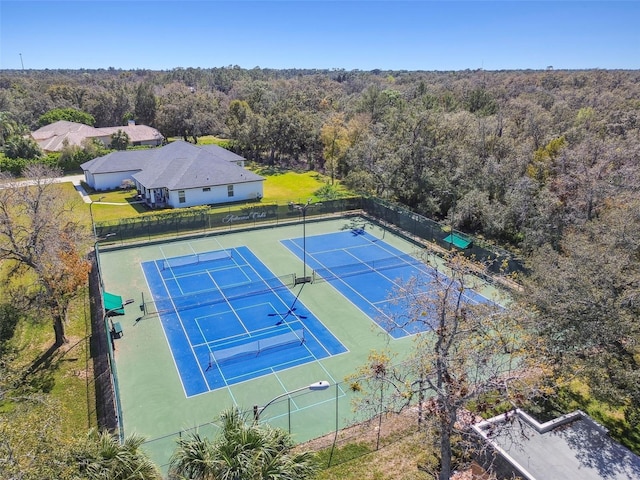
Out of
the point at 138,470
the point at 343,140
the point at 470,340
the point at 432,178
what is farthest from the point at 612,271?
the point at 343,140

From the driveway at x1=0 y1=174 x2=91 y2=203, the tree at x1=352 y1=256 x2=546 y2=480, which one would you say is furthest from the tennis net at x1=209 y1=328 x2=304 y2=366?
the driveway at x1=0 y1=174 x2=91 y2=203

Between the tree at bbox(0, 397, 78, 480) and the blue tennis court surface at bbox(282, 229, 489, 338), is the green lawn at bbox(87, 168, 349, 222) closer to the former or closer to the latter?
the blue tennis court surface at bbox(282, 229, 489, 338)

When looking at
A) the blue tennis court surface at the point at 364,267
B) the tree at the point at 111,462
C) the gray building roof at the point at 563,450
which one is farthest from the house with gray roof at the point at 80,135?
the gray building roof at the point at 563,450

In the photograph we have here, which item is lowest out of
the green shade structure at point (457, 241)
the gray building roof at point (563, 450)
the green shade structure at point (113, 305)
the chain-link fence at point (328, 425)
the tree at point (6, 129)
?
the chain-link fence at point (328, 425)

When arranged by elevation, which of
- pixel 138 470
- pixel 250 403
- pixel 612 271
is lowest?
pixel 250 403

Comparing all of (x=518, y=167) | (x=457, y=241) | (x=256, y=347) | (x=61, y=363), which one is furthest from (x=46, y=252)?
(x=518, y=167)

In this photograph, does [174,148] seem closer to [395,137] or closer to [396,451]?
[395,137]

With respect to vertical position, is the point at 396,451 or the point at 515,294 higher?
the point at 515,294

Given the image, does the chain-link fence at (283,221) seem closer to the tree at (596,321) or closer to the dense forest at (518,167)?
the dense forest at (518,167)
